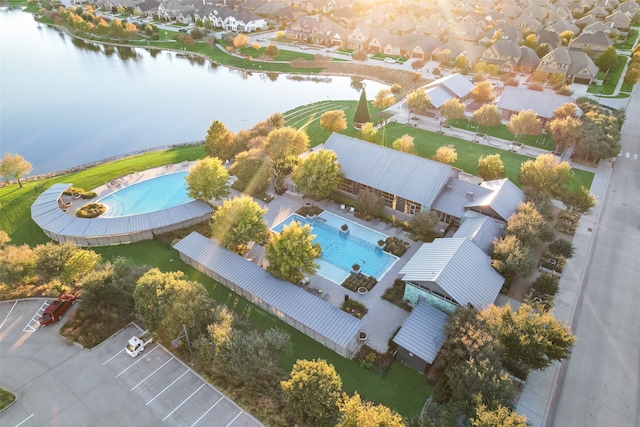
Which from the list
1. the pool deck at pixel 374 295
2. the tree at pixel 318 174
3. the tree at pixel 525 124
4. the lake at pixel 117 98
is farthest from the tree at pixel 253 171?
the tree at pixel 525 124

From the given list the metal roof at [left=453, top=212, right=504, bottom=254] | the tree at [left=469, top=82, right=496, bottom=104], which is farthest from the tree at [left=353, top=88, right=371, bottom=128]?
the metal roof at [left=453, top=212, right=504, bottom=254]

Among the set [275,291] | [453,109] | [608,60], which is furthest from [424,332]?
[608,60]

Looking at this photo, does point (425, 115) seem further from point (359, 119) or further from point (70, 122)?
point (70, 122)

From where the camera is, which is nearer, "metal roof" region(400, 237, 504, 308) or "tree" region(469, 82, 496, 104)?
"metal roof" region(400, 237, 504, 308)

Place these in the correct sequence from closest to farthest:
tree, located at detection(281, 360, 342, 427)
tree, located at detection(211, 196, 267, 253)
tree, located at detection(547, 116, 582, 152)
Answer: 1. tree, located at detection(281, 360, 342, 427)
2. tree, located at detection(211, 196, 267, 253)
3. tree, located at detection(547, 116, 582, 152)

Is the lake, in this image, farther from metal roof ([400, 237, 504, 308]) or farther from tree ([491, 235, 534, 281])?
tree ([491, 235, 534, 281])
